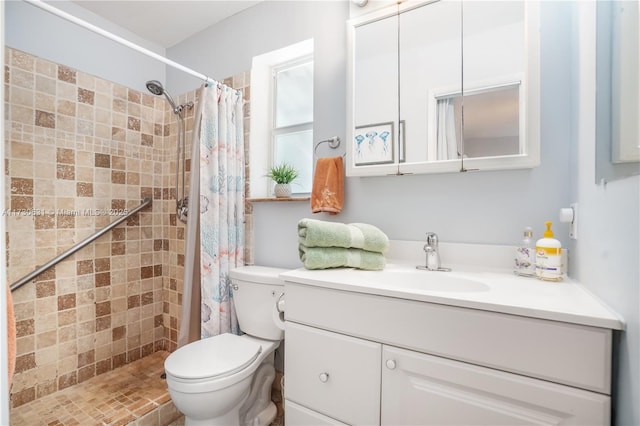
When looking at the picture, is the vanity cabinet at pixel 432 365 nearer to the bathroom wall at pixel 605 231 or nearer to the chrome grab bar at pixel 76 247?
the bathroom wall at pixel 605 231

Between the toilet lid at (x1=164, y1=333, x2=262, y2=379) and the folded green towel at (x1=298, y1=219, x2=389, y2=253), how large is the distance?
60 centimetres

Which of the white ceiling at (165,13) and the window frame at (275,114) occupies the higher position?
the white ceiling at (165,13)

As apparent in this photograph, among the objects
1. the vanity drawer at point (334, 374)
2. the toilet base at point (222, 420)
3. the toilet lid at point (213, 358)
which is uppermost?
the vanity drawer at point (334, 374)

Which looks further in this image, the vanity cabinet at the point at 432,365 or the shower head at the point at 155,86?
the shower head at the point at 155,86

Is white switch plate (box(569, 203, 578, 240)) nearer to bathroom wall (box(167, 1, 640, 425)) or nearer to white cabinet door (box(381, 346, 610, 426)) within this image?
bathroom wall (box(167, 1, 640, 425))

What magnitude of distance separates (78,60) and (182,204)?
3.46 ft

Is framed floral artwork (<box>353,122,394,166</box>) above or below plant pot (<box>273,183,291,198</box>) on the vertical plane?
above

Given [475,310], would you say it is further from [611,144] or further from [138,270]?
[138,270]

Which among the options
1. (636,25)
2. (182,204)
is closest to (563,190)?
(636,25)

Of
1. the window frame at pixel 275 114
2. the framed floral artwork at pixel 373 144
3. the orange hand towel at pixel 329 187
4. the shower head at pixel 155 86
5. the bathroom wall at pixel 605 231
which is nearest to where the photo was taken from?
the bathroom wall at pixel 605 231

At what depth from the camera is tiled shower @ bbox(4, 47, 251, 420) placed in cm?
153

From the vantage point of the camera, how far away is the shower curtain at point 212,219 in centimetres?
157

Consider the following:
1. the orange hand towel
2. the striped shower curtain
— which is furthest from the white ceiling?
the orange hand towel

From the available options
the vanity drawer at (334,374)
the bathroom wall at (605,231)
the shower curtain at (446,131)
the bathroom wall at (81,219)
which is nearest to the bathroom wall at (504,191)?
the bathroom wall at (605,231)
